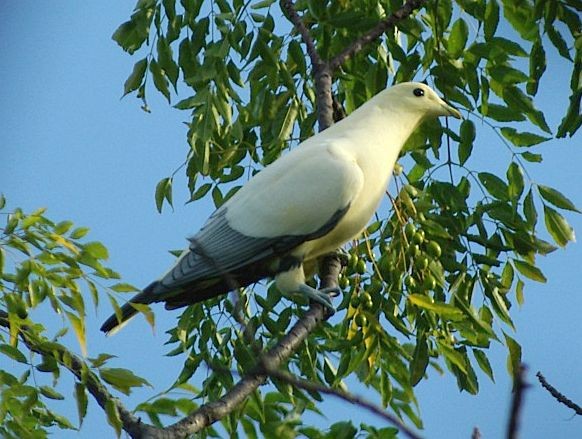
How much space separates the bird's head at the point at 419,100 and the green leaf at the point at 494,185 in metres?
0.20

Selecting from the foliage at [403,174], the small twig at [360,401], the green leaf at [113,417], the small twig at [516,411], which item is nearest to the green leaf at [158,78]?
the foliage at [403,174]

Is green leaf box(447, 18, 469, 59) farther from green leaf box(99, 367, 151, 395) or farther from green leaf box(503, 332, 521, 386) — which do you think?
green leaf box(99, 367, 151, 395)

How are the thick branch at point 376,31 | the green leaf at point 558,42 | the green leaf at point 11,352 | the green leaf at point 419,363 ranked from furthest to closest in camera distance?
1. the thick branch at point 376,31
2. the green leaf at point 558,42
3. the green leaf at point 419,363
4. the green leaf at point 11,352

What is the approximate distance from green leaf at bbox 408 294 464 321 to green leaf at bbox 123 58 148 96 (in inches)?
60.7

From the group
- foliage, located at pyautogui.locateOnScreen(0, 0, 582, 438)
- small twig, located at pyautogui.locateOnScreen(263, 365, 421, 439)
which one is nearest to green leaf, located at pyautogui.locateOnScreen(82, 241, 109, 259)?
foliage, located at pyautogui.locateOnScreen(0, 0, 582, 438)

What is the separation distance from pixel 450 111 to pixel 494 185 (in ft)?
0.87

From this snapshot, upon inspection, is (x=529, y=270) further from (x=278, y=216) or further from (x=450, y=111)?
(x=278, y=216)

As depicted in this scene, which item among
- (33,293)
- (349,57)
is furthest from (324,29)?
(33,293)

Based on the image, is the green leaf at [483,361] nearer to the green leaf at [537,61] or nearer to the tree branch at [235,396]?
the tree branch at [235,396]

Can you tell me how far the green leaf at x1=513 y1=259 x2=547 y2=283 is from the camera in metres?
3.22

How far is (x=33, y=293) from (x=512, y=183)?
1463 millimetres

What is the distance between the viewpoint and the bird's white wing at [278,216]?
9.89 ft

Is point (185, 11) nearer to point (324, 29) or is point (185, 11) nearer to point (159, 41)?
point (159, 41)

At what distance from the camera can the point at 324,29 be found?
350cm
